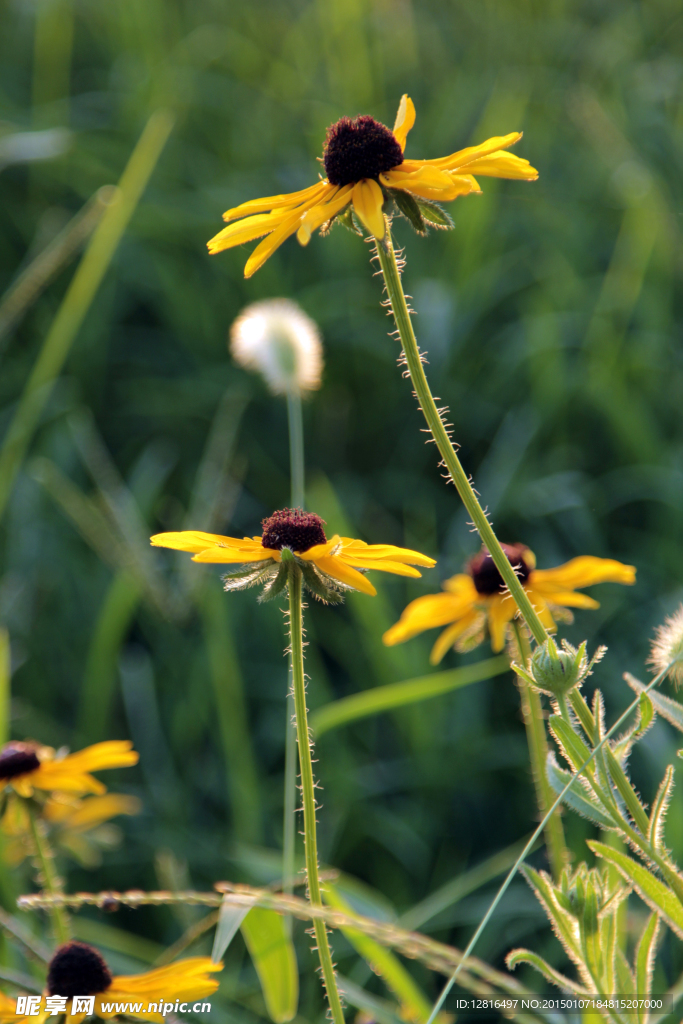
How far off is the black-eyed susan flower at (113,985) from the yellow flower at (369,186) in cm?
79

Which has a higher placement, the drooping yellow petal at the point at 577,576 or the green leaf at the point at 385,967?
the drooping yellow petal at the point at 577,576

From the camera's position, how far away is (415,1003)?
1.23m

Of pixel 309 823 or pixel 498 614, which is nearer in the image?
pixel 309 823

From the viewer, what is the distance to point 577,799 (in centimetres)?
88

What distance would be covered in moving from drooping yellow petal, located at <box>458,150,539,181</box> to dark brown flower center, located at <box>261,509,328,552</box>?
40cm

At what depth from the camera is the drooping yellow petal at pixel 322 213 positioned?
0.82 m

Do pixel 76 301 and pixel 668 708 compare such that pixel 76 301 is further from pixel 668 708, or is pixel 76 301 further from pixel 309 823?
pixel 668 708

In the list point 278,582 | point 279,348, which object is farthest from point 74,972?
point 279,348

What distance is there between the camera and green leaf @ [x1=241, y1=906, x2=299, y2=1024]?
106cm

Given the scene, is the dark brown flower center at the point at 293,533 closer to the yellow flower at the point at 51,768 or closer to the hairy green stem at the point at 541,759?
the hairy green stem at the point at 541,759

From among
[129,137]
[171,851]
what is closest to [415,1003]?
[171,851]

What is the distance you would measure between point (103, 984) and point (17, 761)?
0.43 metres

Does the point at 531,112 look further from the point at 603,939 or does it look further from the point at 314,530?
the point at 603,939

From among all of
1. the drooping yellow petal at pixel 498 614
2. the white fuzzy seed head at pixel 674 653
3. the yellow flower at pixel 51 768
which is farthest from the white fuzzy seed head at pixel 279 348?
the white fuzzy seed head at pixel 674 653
